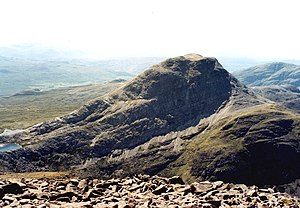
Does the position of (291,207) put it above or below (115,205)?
below

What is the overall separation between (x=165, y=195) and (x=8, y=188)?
2856 cm

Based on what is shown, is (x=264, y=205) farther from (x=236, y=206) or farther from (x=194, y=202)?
(x=194, y=202)

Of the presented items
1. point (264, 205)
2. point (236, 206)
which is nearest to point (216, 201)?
point (236, 206)

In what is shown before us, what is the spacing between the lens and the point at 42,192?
67.6m

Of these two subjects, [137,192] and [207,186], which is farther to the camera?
[207,186]

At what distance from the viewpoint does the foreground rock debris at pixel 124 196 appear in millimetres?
58719

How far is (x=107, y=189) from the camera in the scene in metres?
75.1

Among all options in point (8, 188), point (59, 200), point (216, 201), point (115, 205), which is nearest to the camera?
point (115, 205)

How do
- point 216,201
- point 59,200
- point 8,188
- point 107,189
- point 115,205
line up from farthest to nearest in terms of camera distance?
point 107,189, point 8,188, point 59,200, point 216,201, point 115,205

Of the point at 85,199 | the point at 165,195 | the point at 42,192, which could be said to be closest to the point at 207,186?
the point at 165,195

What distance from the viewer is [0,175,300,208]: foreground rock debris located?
58719 millimetres

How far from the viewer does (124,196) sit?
2667 inches

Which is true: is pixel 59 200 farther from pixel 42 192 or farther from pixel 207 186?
pixel 207 186

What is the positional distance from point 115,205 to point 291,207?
30.7m
